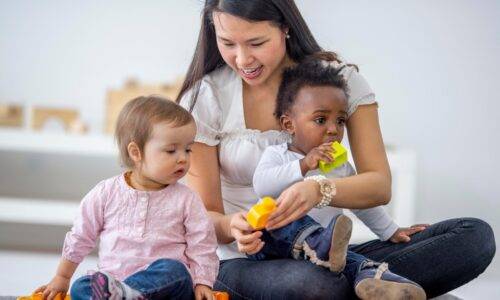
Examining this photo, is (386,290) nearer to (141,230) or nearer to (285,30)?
(141,230)

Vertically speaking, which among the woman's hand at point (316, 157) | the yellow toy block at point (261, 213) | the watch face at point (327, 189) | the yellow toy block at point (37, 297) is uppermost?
the woman's hand at point (316, 157)

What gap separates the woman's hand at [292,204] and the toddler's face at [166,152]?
0.66 feet

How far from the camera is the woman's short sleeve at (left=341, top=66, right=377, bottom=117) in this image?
1.65 metres

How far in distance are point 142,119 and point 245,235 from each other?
0.29m

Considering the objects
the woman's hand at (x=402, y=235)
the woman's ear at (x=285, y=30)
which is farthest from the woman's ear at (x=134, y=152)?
the woman's hand at (x=402, y=235)

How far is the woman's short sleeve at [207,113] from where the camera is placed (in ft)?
5.46

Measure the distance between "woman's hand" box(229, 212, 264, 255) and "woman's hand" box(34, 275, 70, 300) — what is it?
1.12ft

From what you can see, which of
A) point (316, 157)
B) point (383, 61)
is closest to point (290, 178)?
point (316, 157)

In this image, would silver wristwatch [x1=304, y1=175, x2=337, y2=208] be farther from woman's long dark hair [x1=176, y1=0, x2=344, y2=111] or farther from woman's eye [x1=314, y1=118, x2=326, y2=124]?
woman's long dark hair [x1=176, y1=0, x2=344, y2=111]

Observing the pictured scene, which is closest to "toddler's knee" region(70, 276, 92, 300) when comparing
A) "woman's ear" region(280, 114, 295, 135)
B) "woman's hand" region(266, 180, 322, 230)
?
"woman's hand" region(266, 180, 322, 230)

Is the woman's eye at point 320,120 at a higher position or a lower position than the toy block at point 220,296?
higher

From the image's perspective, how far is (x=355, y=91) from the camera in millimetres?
1660

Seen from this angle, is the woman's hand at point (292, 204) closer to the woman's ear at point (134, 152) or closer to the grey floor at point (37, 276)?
the woman's ear at point (134, 152)

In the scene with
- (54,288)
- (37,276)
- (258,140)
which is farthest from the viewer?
(37,276)
